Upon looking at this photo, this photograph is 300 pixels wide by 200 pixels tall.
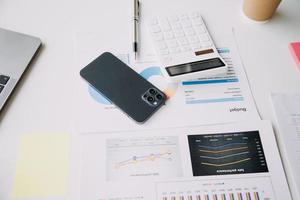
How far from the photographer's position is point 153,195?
0.47 metres

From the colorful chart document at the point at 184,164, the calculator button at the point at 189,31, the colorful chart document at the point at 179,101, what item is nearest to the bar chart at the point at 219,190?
the colorful chart document at the point at 184,164

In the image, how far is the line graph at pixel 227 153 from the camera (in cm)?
49

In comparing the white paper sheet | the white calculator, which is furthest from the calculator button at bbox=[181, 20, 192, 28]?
the white paper sheet

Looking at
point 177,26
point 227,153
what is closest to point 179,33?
point 177,26

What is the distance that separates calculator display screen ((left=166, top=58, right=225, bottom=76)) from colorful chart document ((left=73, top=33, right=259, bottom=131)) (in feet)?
0.08

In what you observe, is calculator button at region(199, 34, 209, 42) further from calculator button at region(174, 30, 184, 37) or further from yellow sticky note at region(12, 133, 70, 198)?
yellow sticky note at region(12, 133, 70, 198)

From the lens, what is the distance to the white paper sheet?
1.57ft

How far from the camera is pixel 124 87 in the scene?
1.82ft

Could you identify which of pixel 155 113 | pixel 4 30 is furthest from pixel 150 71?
pixel 4 30

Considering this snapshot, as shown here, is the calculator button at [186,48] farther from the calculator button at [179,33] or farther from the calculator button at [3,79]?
the calculator button at [3,79]

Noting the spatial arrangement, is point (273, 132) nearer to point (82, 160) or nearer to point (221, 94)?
point (221, 94)

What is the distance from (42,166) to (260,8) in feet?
1.78

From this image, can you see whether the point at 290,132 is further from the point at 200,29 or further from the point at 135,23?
the point at 135,23

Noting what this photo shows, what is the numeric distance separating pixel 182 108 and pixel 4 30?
41cm
